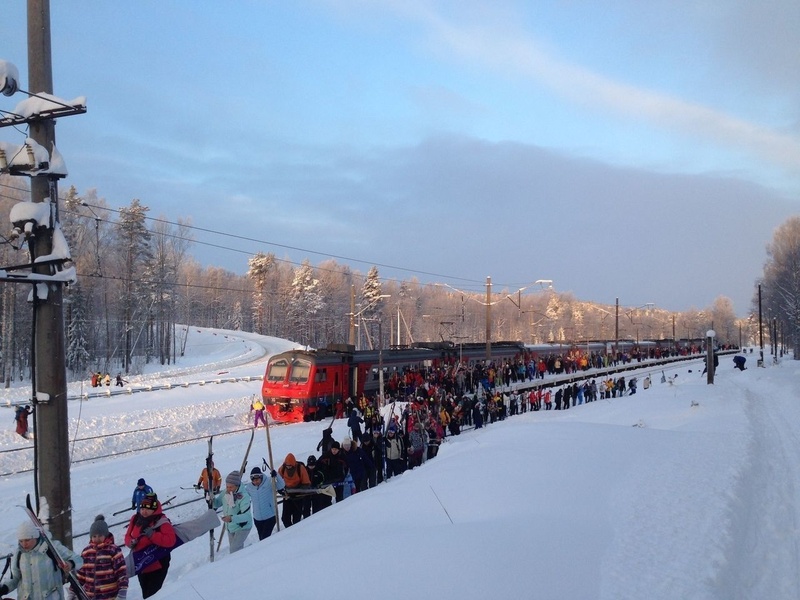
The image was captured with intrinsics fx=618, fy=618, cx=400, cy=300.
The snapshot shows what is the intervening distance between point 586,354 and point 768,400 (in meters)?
23.7

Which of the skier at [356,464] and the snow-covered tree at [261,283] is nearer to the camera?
the skier at [356,464]

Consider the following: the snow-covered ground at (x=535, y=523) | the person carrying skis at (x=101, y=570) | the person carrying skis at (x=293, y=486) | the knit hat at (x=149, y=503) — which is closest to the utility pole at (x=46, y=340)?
the knit hat at (x=149, y=503)

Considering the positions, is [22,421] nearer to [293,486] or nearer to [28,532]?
[293,486]

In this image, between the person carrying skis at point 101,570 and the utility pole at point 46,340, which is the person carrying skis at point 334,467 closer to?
the utility pole at point 46,340

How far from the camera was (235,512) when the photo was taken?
899cm

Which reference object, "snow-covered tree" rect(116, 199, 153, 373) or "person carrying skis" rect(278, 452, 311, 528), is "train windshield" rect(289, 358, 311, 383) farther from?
"snow-covered tree" rect(116, 199, 153, 373)

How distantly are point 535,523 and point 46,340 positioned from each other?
6.38m

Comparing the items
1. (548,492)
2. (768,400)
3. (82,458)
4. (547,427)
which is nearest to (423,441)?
(547,427)

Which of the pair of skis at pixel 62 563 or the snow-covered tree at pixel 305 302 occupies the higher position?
the snow-covered tree at pixel 305 302

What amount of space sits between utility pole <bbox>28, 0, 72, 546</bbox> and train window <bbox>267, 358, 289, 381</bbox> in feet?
71.2

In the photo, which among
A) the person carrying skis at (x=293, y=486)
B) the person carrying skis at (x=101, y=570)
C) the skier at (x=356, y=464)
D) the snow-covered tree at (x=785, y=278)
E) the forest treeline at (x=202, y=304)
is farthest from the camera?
the snow-covered tree at (x=785, y=278)

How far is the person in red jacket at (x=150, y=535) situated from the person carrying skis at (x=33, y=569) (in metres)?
1.03

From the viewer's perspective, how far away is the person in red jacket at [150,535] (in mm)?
7074

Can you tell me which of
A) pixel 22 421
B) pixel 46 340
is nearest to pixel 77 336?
pixel 22 421
